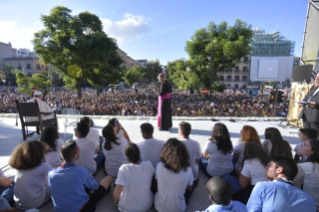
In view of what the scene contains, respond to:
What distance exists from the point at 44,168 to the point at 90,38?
55.8ft

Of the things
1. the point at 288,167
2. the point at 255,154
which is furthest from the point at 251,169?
the point at 288,167

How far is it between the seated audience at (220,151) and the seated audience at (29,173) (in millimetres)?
2038

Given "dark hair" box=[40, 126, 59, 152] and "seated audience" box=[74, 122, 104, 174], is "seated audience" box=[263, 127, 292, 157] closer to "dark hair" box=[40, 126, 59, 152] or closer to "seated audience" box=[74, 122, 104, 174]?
"seated audience" box=[74, 122, 104, 174]

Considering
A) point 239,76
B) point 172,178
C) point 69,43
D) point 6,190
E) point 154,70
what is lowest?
point 6,190

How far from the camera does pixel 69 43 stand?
51.2 ft

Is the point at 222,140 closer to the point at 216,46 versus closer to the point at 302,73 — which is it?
the point at 302,73

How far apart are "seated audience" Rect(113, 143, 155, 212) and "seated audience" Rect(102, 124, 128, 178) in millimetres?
666

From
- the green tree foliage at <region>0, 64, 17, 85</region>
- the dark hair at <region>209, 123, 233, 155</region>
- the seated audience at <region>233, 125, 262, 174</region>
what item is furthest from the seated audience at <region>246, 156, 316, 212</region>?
the green tree foliage at <region>0, 64, 17, 85</region>

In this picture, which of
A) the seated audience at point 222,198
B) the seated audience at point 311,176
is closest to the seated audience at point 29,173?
the seated audience at point 222,198

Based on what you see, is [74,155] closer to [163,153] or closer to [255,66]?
[163,153]

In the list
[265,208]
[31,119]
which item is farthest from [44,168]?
[31,119]

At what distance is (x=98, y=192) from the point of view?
6.33 feet

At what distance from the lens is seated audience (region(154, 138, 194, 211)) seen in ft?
5.52

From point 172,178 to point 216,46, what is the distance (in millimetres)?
16099
